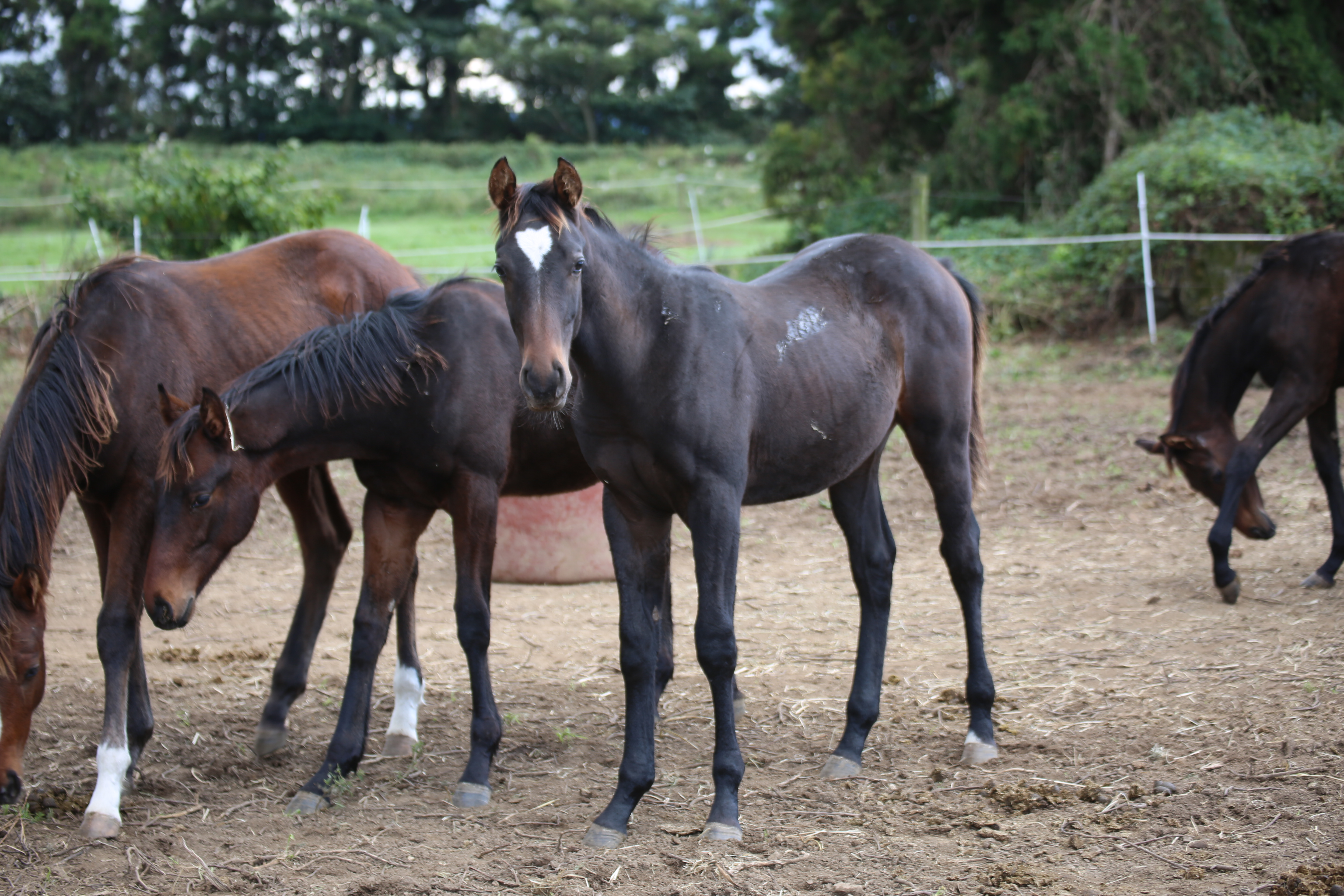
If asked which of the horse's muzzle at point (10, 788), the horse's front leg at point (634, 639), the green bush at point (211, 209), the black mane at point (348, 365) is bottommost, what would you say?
the horse's muzzle at point (10, 788)

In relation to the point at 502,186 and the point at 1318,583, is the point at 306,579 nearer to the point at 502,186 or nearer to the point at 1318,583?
the point at 502,186

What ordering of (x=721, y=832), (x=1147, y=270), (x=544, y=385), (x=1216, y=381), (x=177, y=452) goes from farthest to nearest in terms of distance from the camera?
1. (x=1147, y=270)
2. (x=1216, y=381)
3. (x=177, y=452)
4. (x=721, y=832)
5. (x=544, y=385)

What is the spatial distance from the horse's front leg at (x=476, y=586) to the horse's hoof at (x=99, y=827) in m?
1.10

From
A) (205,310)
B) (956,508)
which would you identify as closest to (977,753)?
(956,508)

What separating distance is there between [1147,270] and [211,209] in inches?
398

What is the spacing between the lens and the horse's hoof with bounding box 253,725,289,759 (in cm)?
417

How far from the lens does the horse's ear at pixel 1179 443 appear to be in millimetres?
6023

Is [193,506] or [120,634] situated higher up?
[193,506]

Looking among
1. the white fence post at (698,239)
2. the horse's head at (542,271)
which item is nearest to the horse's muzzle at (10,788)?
the horse's head at (542,271)

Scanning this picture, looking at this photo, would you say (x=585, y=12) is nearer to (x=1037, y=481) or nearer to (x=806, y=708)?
(x=1037, y=481)

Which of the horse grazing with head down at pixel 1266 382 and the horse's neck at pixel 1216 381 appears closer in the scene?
the horse grazing with head down at pixel 1266 382

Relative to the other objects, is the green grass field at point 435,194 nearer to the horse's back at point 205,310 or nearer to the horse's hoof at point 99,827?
the horse's back at point 205,310

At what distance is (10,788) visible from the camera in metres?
3.48

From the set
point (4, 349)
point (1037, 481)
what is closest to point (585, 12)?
point (4, 349)
